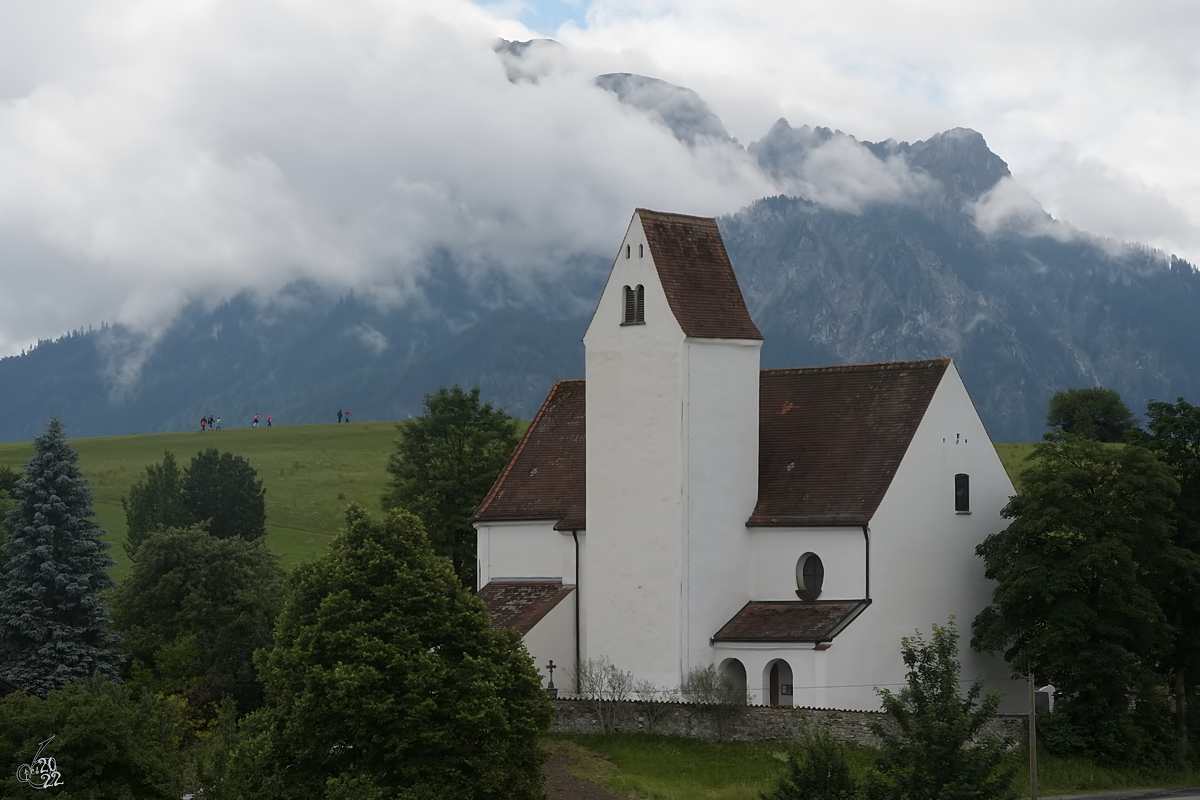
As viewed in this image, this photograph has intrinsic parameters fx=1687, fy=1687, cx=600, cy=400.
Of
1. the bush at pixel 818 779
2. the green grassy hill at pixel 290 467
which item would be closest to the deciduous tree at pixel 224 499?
the green grassy hill at pixel 290 467

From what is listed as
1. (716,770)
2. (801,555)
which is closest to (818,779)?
(716,770)

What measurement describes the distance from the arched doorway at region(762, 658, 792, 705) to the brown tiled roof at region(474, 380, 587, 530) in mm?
8283

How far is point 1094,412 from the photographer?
114812mm

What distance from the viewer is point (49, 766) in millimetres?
34719

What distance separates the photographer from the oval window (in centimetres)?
5347

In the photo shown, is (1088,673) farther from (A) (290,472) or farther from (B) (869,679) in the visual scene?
(A) (290,472)

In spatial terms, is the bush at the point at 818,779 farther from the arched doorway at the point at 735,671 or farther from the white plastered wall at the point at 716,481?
the arched doorway at the point at 735,671

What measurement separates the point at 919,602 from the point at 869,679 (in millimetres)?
3567

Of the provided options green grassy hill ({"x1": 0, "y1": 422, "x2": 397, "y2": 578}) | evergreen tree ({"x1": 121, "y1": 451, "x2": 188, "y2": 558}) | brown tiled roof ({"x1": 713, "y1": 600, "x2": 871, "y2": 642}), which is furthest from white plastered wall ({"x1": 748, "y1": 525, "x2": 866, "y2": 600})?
evergreen tree ({"x1": 121, "y1": 451, "x2": 188, "y2": 558})

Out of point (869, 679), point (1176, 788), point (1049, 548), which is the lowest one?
point (1176, 788)

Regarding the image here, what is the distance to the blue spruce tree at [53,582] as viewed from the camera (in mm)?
57438

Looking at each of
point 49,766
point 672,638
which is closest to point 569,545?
point 672,638

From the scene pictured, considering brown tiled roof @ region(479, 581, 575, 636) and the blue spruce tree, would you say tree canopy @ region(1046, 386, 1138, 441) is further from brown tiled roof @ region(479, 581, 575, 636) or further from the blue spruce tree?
the blue spruce tree

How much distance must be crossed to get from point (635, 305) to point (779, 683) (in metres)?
12.9
